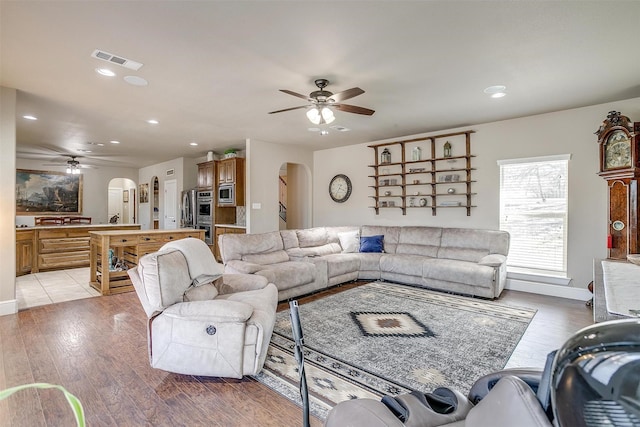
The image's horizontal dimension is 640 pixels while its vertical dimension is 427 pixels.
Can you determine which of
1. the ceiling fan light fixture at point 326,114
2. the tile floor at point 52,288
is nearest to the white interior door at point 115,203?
the tile floor at point 52,288

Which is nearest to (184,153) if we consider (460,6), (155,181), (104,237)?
(155,181)

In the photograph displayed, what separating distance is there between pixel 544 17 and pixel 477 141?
3.07m

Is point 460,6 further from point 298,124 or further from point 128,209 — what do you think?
point 128,209

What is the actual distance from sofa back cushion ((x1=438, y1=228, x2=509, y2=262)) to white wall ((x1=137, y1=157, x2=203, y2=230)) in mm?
6555

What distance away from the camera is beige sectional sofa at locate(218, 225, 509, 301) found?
4254 millimetres

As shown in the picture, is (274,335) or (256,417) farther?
(274,335)

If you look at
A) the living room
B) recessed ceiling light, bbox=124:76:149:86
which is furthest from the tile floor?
recessed ceiling light, bbox=124:76:149:86

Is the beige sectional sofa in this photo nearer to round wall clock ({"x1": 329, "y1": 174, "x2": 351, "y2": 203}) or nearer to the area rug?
the area rug

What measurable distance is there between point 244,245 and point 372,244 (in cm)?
239

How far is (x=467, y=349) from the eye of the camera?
9.02ft

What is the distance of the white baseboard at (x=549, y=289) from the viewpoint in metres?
4.28

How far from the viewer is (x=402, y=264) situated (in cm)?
504

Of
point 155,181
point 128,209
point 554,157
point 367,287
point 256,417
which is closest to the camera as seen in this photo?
→ point 256,417

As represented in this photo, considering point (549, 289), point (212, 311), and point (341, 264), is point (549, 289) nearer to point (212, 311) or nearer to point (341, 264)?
point (341, 264)
